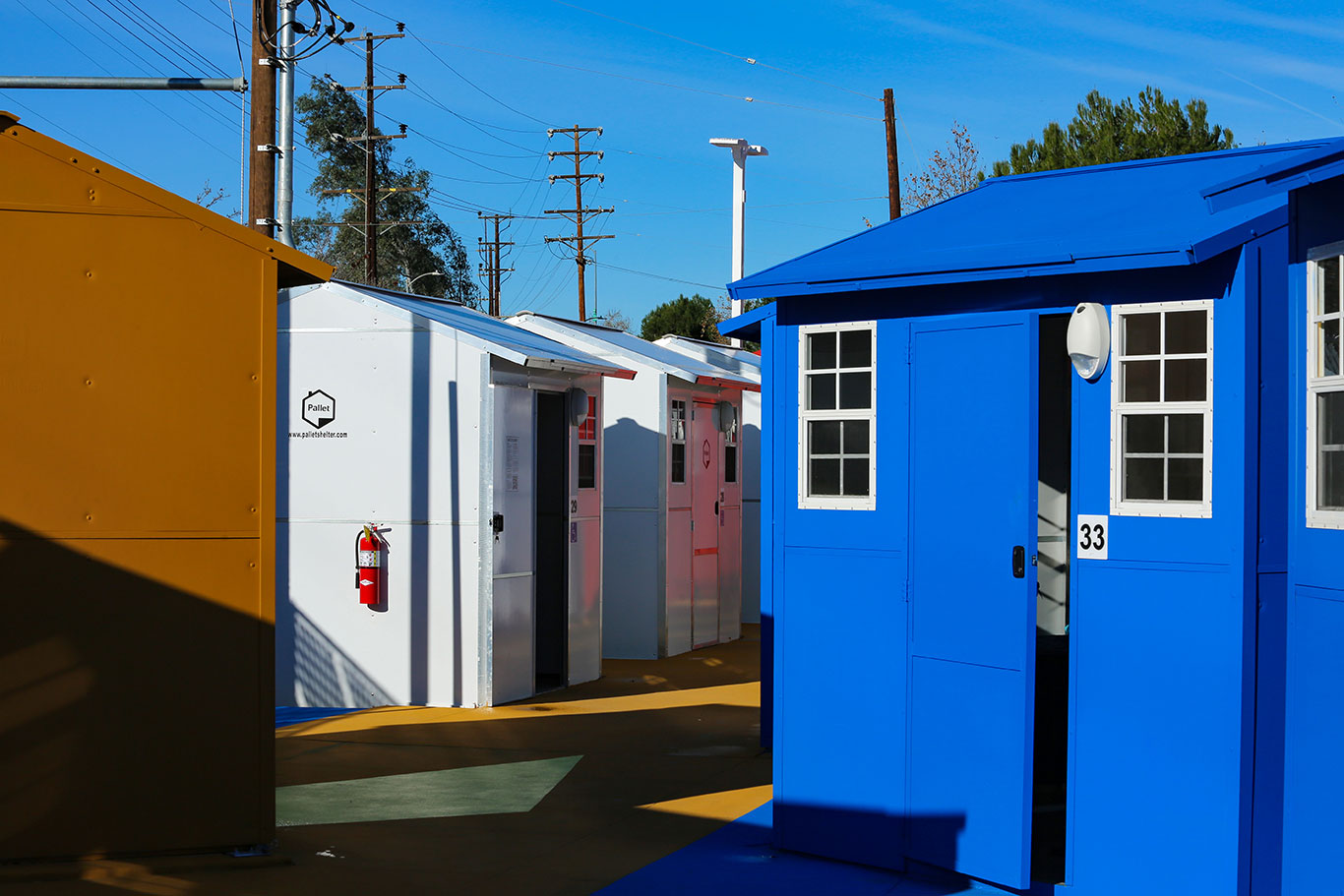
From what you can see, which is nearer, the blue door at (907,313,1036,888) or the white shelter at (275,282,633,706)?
the blue door at (907,313,1036,888)

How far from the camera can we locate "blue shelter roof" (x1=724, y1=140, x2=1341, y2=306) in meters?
5.38

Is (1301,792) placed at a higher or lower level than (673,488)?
lower

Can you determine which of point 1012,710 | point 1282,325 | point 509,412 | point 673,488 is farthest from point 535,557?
point 1282,325

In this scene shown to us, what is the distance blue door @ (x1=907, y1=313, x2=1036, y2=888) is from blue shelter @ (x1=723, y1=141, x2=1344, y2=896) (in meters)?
0.01

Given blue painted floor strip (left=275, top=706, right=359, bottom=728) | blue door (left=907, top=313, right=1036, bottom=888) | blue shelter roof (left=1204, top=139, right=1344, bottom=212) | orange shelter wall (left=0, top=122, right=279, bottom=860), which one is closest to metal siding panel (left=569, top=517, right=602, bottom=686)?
blue painted floor strip (left=275, top=706, right=359, bottom=728)

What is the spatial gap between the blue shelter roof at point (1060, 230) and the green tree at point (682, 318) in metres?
53.9

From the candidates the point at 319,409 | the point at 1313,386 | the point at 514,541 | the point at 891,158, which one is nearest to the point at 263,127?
the point at 319,409

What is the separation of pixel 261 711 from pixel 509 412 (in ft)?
15.7

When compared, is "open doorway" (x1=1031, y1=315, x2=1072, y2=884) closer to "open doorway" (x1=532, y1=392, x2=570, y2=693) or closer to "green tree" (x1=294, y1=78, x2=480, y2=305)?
"open doorway" (x1=532, y1=392, x2=570, y2=693)

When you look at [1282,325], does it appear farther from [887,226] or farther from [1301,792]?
[887,226]

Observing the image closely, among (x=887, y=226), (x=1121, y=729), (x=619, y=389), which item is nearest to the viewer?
(x=1121, y=729)

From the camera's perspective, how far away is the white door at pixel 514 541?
1073 cm

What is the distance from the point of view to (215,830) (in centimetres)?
633

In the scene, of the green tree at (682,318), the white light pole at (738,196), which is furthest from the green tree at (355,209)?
the white light pole at (738,196)
